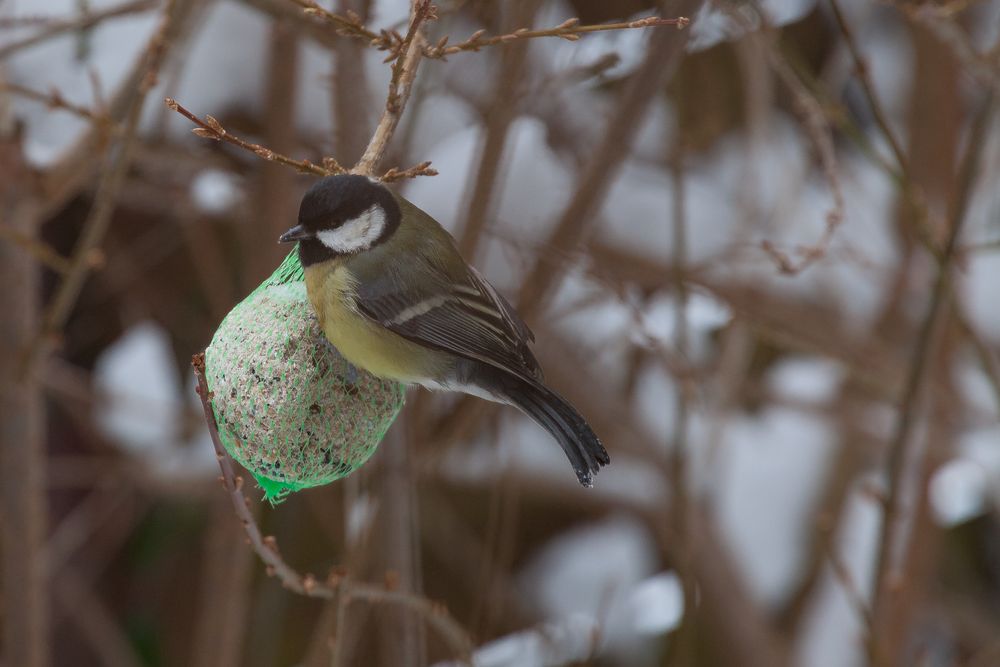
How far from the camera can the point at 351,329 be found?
1738mm

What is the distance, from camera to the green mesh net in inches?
67.8

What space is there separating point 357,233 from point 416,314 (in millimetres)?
172

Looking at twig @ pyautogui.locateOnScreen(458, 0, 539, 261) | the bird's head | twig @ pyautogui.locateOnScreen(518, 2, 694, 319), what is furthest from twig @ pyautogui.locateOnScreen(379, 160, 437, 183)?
twig @ pyautogui.locateOnScreen(518, 2, 694, 319)

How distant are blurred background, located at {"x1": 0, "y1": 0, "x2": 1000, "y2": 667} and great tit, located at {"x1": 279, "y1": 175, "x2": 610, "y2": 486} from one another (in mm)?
312

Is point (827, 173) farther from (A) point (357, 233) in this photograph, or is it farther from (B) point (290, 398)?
(B) point (290, 398)

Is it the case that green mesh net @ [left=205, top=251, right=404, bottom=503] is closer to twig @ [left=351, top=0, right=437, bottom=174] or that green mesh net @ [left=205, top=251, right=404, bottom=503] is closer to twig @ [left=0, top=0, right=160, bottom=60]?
twig @ [left=351, top=0, right=437, bottom=174]

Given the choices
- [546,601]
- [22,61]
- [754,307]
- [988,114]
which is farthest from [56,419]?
[988,114]

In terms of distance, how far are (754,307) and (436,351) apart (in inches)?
69.6

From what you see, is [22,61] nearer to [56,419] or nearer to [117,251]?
[117,251]

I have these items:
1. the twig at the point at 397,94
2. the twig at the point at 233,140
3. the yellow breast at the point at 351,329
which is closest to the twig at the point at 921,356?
the yellow breast at the point at 351,329

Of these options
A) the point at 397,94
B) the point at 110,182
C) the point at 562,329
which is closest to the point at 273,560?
the point at 397,94

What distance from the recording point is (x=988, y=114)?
2.10 m

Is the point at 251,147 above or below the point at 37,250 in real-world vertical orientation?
above

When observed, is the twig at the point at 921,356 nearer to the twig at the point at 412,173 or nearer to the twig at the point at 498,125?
the twig at the point at 498,125
